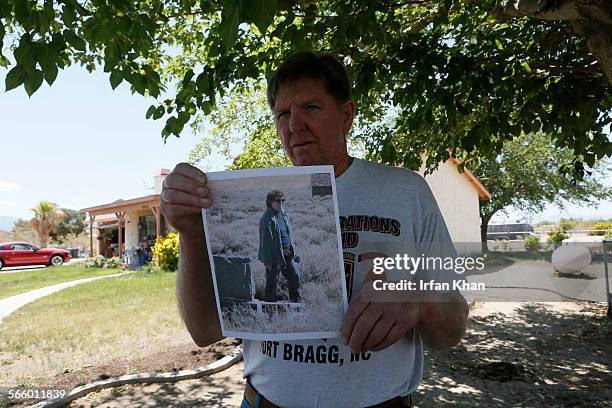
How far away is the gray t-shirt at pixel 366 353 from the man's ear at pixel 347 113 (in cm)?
22

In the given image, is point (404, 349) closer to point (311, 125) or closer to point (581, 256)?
point (311, 125)

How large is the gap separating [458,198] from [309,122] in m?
21.2

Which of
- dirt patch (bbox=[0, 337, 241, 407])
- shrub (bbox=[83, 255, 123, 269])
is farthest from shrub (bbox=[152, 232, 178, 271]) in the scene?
dirt patch (bbox=[0, 337, 241, 407])

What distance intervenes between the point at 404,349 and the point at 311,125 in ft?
2.48

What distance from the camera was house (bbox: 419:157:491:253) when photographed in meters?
20.1

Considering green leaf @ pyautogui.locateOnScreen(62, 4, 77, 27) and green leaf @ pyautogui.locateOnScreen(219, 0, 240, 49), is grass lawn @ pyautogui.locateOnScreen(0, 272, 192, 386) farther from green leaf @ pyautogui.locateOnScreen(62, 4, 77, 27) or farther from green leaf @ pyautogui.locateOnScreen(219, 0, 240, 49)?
green leaf @ pyautogui.locateOnScreen(219, 0, 240, 49)

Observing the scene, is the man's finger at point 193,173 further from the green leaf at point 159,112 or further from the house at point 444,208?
the house at point 444,208

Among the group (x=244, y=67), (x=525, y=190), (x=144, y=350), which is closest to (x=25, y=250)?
(x=144, y=350)

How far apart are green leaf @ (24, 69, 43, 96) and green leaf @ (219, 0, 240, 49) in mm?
1201

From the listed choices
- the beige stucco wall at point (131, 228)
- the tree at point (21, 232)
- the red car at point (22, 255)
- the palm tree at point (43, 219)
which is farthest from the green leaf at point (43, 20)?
the tree at point (21, 232)

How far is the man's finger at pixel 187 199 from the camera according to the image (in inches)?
46.0

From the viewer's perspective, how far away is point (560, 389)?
4793 millimetres

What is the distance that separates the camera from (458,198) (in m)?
21.2

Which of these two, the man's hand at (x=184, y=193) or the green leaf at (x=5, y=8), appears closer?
the man's hand at (x=184, y=193)
